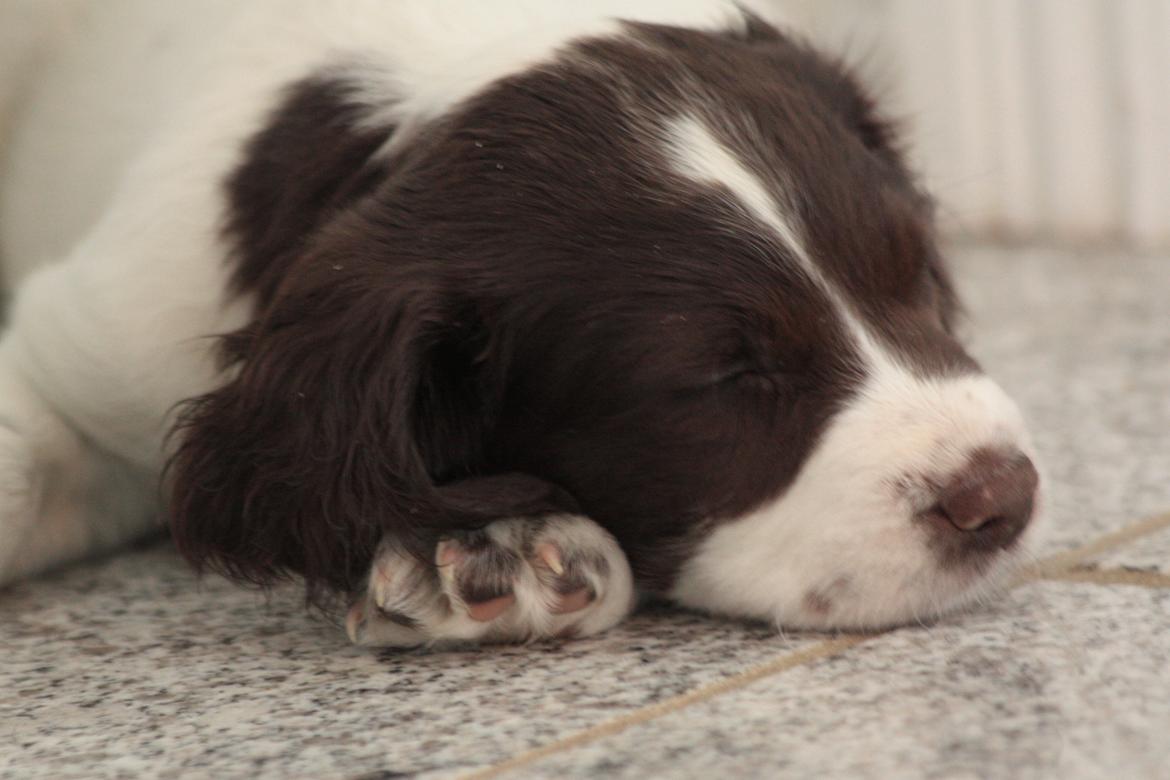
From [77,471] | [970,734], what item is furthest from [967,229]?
[970,734]

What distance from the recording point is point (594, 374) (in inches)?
78.0

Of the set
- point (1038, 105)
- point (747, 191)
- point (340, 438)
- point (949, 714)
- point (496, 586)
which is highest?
point (1038, 105)

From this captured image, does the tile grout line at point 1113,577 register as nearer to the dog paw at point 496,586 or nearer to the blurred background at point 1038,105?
the dog paw at point 496,586

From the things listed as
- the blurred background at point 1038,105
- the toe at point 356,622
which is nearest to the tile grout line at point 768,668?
the toe at point 356,622

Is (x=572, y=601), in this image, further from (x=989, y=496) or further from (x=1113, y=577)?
(x=1113, y=577)

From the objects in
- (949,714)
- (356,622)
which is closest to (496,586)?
(356,622)

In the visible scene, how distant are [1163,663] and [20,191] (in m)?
2.44

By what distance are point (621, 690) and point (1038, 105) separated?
157 inches

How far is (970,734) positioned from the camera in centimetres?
Answer: 152

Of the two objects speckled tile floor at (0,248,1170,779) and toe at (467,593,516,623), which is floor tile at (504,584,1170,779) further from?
toe at (467,593,516,623)

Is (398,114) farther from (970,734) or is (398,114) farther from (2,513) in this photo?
(970,734)

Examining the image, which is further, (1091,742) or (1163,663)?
(1163,663)

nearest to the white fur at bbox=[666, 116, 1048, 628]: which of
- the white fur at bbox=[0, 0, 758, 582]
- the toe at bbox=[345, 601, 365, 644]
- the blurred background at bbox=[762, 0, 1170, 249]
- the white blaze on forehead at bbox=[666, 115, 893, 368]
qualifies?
the white blaze on forehead at bbox=[666, 115, 893, 368]

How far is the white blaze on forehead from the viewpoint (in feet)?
6.48
